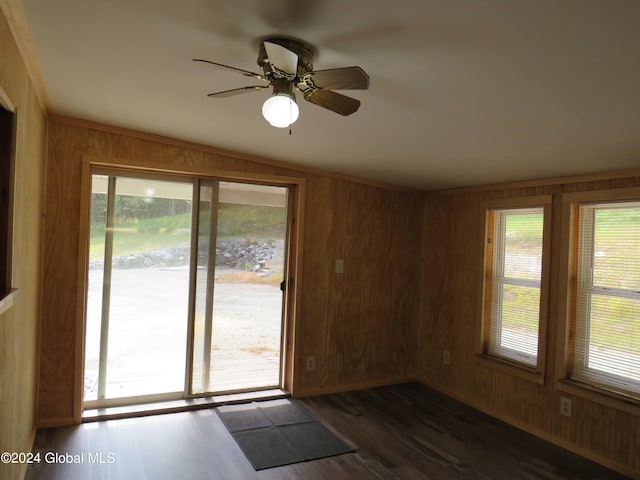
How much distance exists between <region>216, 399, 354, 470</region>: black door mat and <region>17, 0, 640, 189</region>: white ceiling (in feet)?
6.95

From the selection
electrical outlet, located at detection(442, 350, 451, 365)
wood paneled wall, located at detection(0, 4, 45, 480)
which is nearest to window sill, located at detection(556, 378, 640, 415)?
electrical outlet, located at detection(442, 350, 451, 365)

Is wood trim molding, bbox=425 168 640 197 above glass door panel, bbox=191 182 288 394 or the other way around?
above

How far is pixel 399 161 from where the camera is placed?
3.32 m

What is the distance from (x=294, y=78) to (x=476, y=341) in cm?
303

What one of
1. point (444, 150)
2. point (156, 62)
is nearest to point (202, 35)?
point (156, 62)

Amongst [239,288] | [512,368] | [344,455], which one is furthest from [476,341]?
[239,288]

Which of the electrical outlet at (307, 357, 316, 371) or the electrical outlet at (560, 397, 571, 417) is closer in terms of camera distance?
the electrical outlet at (560, 397, 571, 417)

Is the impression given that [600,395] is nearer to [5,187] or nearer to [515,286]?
[515,286]

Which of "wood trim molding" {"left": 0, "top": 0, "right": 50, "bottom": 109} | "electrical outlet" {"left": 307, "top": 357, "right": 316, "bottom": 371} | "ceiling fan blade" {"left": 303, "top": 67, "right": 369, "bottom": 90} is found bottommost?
"electrical outlet" {"left": 307, "top": 357, "right": 316, "bottom": 371}

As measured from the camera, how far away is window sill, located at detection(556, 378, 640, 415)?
270 cm

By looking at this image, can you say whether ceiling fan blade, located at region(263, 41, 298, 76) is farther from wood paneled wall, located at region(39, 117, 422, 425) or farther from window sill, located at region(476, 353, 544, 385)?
window sill, located at region(476, 353, 544, 385)

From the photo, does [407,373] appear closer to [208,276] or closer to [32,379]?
[208,276]

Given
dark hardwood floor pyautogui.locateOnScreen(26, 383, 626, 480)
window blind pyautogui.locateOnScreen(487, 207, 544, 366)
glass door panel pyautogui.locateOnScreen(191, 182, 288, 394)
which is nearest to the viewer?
dark hardwood floor pyautogui.locateOnScreen(26, 383, 626, 480)

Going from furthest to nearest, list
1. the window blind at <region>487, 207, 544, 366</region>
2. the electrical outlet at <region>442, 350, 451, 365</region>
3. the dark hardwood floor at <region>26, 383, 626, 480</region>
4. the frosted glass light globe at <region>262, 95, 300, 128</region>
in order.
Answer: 1. the electrical outlet at <region>442, 350, 451, 365</region>
2. the window blind at <region>487, 207, 544, 366</region>
3. the dark hardwood floor at <region>26, 383, 626, 480</region>
4. the frosted glass light globe at <region>262, 95, 300, 128</region>
